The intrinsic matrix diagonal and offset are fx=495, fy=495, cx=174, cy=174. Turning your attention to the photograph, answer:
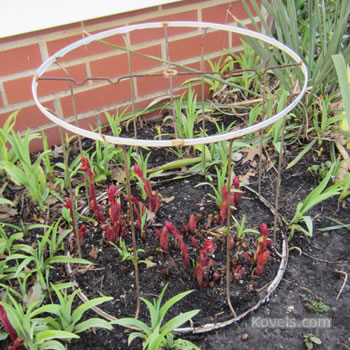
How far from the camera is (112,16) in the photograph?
2086 millimetres

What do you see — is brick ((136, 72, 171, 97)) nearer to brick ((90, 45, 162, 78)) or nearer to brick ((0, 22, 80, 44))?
brick ((90, 45, 162, 78))

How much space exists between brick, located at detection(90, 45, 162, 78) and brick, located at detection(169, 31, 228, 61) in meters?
0.08

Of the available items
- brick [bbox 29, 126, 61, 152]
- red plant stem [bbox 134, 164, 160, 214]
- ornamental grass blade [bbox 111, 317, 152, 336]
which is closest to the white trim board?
brick [bbox 29, 126, 61, 152]

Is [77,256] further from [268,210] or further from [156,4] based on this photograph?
[156,4]

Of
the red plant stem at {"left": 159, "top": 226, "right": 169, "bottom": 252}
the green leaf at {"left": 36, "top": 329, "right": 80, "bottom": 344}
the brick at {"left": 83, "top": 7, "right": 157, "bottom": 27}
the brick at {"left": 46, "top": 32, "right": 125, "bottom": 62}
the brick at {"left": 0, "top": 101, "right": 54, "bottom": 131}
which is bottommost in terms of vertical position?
the green leaf at {"left": 36, "top": 329, "right": 80, "bottom": 344}

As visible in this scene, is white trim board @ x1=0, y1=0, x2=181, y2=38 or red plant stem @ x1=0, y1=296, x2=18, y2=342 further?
white trim board @ x1=0, y1=0, x2=181, y2=38

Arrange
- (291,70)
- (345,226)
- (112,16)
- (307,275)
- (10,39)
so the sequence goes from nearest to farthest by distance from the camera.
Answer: (307,275) < (345,226) < (10,39) < (112,16) < (291,70)

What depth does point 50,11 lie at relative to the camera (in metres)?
1.99

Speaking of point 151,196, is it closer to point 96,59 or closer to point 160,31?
point 96,59

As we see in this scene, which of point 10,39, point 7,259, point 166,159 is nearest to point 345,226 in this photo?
point 166,159

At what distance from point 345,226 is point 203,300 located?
607 millimetres

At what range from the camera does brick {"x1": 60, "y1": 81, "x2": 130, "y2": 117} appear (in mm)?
2176

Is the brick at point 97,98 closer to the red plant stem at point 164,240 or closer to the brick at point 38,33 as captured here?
the brick at point 38,33

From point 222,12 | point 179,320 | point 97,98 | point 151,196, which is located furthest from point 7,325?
point 222,12
